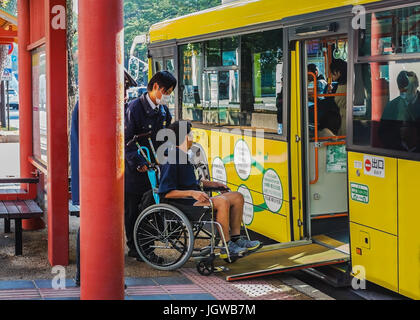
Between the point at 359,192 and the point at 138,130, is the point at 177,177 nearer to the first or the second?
the point at 138,130

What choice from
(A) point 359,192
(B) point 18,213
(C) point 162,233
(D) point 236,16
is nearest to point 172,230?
(C) point 162,233

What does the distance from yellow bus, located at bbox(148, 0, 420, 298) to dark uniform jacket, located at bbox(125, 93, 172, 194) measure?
1.08 meters

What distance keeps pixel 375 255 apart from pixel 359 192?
55cm

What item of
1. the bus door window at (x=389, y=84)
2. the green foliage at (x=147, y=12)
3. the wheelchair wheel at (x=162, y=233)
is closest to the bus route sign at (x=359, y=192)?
the bus door window at (x=389, y=84)

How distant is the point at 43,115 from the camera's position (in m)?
8.23

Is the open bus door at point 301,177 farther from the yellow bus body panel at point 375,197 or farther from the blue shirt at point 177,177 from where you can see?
Answer: the yellow bus body panel at point 375,197

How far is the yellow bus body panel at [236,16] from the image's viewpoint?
282 inches

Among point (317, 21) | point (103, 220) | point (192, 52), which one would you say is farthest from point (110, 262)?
point (192, 52)

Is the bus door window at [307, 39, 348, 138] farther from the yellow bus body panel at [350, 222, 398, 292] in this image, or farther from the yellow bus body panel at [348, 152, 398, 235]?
Answer: the yellow bus body panel at [350, 222, 398, 292]

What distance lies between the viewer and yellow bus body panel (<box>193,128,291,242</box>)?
7.76 metres

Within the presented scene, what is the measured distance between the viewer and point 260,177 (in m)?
8.30

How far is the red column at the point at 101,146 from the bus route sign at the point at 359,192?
226cm

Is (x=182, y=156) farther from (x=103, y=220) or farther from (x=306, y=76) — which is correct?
(x=103, y=220)

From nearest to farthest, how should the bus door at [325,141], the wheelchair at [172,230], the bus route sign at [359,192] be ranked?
the bus route sign at [359,192] → the wheelchair at [172,230] → the bus door at [325,141]
